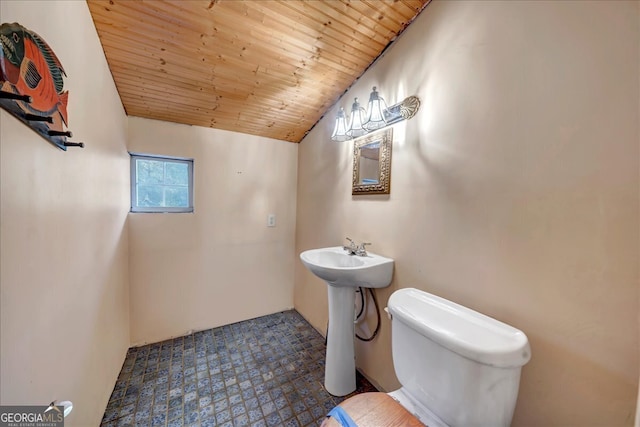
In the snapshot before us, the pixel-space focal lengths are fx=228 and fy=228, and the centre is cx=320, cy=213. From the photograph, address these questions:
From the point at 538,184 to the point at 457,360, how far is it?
0.69 metres

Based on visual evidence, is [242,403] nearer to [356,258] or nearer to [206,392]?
[206,392]

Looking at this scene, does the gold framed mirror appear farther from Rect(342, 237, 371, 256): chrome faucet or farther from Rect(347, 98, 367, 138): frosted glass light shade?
Rect(342, 237, 371, 256): chrome faucet

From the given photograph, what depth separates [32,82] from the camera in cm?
62

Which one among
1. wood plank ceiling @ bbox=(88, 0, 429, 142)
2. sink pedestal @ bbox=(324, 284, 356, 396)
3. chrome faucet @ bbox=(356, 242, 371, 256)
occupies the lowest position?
sink pedestal @ bbox=(324, 284, 356, 396)

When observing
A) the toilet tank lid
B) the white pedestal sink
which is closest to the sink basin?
the white pedestal sink

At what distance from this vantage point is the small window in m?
1.89

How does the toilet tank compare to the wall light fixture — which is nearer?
the toilet tank

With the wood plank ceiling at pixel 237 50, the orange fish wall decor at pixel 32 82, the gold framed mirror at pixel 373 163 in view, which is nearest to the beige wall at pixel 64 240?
the orange fish wall decor at pixel 32 82

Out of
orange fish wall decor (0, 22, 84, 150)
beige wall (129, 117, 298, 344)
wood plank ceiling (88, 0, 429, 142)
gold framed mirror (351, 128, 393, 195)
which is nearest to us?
orange fish wall decor (0, 22, 84, 150)

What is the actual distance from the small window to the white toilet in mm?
1967

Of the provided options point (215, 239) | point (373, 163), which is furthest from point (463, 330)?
point (215, 239)

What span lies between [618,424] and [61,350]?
181 cm

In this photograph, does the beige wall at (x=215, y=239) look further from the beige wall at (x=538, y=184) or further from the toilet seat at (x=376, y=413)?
the toilet seat at (x=376, y=413)

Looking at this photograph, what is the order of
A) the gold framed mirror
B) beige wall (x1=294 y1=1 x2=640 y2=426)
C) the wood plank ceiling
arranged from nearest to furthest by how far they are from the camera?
beige wall (x1=294 y1=1 x2=640 y2=426)
the wood plank ceiling
the gold framed mirror
